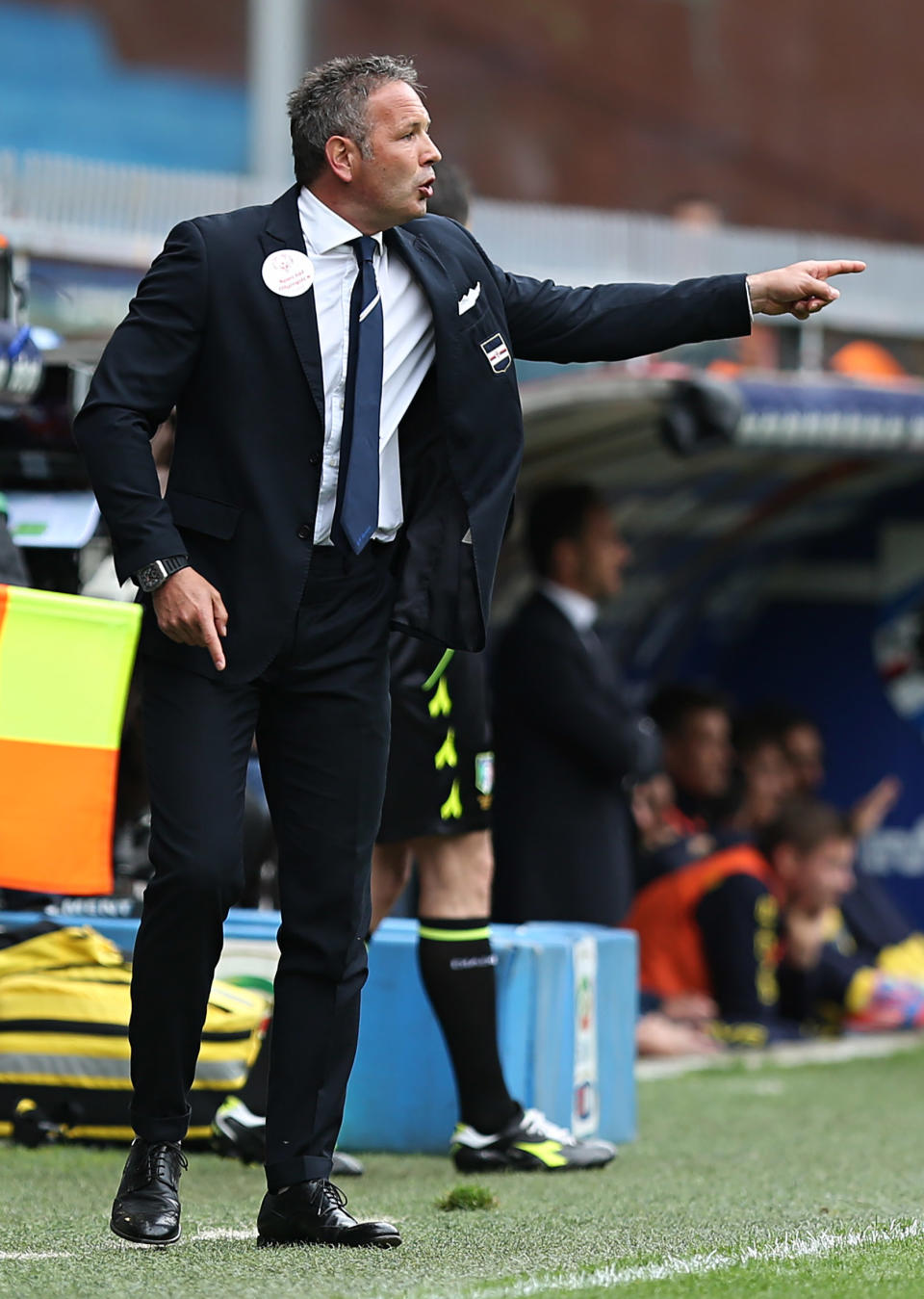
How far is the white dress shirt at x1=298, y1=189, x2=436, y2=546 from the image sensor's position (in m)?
3.90

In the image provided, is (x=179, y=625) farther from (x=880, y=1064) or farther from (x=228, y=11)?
(x=228, y=11)

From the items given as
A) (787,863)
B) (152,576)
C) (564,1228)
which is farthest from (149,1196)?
(787,863)

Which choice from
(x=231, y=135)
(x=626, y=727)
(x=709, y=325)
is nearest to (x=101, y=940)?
(x=626, y=727)

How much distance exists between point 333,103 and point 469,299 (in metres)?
0.40

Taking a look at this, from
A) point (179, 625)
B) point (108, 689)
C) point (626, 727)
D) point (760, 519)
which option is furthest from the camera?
point (760, 519)

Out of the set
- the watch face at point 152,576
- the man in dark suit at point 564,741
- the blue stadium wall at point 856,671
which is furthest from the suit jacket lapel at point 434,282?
the blue stadium wall at point 856,671

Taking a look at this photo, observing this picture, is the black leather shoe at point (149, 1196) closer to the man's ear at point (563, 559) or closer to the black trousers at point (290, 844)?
the black trousers at point (290, 844)

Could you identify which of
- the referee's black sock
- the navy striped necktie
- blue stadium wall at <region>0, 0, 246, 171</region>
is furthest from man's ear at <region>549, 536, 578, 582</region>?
blue stadium wall at <region>0, 0, 246, 171</region>

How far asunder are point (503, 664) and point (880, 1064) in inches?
83.5

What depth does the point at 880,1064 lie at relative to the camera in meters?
8.24

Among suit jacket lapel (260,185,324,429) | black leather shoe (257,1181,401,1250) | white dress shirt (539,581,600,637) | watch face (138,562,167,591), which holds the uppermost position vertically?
suit jacket lapel (260,185,324,429)

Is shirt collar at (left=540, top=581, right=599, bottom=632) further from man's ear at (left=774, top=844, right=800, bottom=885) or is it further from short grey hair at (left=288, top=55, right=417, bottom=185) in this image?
short grey hair at (left=288, top=55, right=417, bottom=185)

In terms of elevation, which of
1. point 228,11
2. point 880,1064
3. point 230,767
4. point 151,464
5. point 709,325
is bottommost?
point 880,1064

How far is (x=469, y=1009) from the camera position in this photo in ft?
17.1
